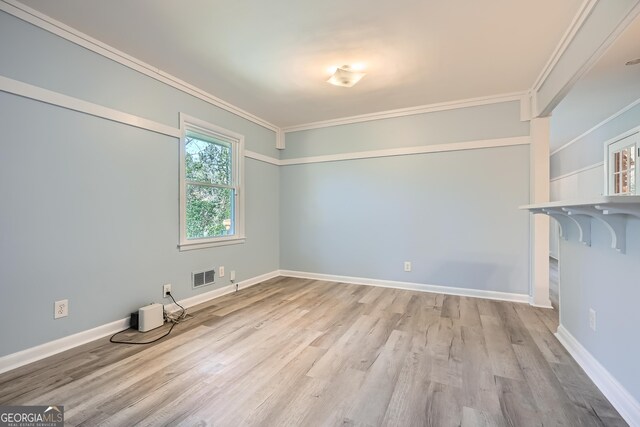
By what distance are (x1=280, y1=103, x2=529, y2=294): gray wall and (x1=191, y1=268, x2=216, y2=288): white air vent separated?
1.51 m

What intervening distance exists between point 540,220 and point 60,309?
4780mm

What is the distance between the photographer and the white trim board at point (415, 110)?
352 centimetres

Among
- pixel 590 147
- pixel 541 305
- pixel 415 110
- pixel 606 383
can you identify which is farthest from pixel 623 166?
pixel 606 383

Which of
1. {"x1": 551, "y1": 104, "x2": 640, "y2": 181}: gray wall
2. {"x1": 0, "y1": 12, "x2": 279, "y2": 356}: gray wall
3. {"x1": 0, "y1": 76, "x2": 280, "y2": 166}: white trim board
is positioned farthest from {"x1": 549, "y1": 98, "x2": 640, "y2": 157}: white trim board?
{"x1": 0, "y1": 76, "x2": 280, "y2": 166}: white trim board

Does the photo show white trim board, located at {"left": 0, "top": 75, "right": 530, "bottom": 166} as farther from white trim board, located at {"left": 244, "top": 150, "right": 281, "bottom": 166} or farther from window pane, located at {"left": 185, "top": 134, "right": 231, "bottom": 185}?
window pane, located at {"left": 185, "top": 134, "right": 231, "bottom": 185}

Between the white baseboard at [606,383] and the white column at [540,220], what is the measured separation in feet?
3.75

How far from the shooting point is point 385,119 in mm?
4145

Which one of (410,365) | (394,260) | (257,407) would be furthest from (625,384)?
(394,260)

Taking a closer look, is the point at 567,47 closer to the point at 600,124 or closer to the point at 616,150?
the point at 616,150

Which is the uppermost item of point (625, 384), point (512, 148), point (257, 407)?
point (512, 148)

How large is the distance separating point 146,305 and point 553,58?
4541mm

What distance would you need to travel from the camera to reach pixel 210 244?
350 cm

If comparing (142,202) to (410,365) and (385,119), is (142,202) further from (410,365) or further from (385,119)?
(385,119)

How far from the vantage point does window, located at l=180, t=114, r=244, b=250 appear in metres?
3.22
